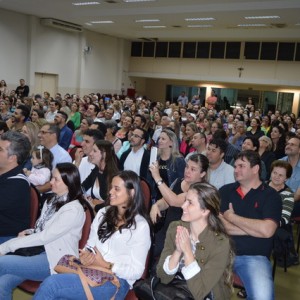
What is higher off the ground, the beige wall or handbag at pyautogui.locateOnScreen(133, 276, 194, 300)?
the beige wall

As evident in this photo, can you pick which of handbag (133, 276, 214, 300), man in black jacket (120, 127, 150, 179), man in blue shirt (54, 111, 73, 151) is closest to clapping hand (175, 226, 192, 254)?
handbag (133, 276, 214, 300)

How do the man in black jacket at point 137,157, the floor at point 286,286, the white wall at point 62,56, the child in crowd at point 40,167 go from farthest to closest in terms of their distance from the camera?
the white wall at point 62,56 < the man in black jacket at point 137,157 < the child in crowd at point 40,167 < the floor at point 286,286

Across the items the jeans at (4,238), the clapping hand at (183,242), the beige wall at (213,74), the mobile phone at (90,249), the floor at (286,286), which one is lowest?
the floor at (286,286)

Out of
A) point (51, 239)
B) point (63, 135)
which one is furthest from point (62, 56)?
point (51, 239)

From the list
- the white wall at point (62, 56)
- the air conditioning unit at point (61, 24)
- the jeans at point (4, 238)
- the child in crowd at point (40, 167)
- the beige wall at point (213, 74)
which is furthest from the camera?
the beige wall at point (213, 74)

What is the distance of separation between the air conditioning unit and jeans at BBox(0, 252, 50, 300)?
14.9 meters

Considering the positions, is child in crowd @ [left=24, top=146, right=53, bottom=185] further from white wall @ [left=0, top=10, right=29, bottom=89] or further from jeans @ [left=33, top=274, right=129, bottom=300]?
white wall @ [left=0, top=10, right=29, bottom=89]

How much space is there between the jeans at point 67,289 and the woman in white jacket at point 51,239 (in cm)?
32

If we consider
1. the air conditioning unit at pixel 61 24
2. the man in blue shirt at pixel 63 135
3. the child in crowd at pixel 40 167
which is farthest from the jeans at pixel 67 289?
the air conditioning unit at pixel 61 24

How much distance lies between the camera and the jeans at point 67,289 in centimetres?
202

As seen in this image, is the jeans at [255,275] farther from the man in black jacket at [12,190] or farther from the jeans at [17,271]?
the man in black jacket at [12,190]

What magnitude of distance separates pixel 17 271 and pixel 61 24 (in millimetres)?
15391

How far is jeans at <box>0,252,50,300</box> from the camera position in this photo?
2.26 m

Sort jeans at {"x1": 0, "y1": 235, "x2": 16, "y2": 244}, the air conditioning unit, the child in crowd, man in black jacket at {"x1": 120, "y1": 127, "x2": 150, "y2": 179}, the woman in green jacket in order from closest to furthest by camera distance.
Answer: the woman in green jacket → jeans at {"x1": 0, "y1": 235, "x2": 16, "y2": 244} → the child in crowd → man in black jacket at {"x1": 120, "y1": 127, "x2": 150, "y2": 179} → the air conditioning unit
